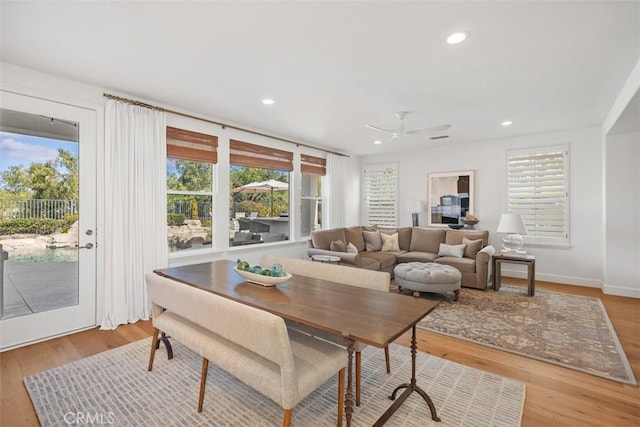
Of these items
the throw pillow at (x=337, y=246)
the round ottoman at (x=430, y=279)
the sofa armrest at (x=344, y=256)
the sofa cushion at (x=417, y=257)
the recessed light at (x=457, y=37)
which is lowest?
the round ottoman at (x=430, y=279)

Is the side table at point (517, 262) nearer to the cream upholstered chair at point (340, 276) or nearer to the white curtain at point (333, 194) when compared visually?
the white curtain at point (333, 194)

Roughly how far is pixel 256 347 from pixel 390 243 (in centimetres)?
482

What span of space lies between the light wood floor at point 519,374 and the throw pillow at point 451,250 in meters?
2.06

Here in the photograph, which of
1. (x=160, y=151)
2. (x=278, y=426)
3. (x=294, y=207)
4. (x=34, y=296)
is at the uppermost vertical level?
(x=160, y=151)

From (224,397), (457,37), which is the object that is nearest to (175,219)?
(224,397)

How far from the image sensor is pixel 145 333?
3.17 meters

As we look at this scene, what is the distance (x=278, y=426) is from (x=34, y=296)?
284 cm

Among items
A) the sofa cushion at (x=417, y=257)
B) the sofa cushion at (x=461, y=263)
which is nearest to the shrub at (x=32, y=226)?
the sofa cushion at (x=417, y=257)

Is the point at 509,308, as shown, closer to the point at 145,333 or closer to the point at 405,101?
the point at 405,101

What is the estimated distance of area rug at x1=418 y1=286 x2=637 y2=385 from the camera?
265cm

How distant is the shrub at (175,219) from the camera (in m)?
4.03

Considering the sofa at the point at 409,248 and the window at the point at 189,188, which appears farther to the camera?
the sofa at the point at 409,248

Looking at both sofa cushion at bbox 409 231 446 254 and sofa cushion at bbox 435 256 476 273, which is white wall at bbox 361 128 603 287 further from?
sofa cushion at bbox 435 256 476 273

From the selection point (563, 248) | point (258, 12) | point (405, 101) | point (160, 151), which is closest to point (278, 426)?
point (258, 12)
